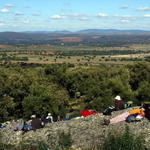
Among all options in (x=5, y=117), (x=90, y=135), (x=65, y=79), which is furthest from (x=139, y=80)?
(x=90, y=135)

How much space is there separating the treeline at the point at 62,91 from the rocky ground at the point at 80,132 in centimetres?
1070

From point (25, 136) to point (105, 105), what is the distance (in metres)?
18.0

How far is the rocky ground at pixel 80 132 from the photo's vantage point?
20.1 metres

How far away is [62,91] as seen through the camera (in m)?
47.5

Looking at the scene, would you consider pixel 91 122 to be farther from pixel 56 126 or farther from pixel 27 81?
pixel 27 81

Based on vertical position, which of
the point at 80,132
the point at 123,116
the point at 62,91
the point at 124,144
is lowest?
the point at 62,91

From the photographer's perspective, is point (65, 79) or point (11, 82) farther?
point (65, 79)

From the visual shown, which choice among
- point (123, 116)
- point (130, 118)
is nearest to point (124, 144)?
point (130, 118)

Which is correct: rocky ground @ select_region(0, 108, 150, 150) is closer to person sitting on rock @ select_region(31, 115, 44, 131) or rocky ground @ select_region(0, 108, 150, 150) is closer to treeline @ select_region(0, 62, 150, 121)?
person sitting on rock @ select_region(31, 115, 44, 131)

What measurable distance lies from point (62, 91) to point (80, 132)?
81.5ft

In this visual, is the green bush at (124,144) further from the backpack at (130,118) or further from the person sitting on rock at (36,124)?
the person sitting on rock at (36,124)

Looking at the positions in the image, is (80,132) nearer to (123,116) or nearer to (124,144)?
(123,116)

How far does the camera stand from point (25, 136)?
927 inches

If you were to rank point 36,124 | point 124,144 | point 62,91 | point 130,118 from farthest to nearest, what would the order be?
point 62,91 < point 36,124 < point 130,118 < point 124,144
